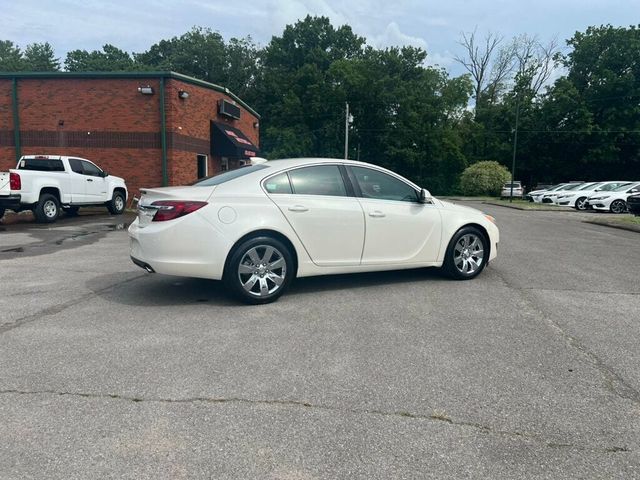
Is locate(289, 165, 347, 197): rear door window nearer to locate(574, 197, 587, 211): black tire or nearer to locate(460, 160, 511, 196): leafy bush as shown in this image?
locate(574, 197, 587, 211): black tire

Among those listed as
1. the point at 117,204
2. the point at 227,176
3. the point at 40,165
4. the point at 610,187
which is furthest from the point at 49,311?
the point at 610,187

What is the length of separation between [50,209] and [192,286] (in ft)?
32.4

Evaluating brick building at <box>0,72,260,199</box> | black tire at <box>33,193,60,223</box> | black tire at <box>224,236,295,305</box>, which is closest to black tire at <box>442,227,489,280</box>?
black tire at <box>224,236,295,305</box>

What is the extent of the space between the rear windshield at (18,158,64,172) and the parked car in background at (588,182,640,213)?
22.6m

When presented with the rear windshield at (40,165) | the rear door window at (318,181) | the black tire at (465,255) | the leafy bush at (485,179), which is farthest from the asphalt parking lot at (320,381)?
the leafy bush at (485,179)

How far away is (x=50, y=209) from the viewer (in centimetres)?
1406

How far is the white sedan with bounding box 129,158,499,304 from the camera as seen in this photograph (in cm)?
523

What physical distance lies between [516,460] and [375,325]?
7.42 feet

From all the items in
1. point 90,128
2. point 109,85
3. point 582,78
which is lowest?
point 90,128

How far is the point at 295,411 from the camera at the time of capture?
3090mm

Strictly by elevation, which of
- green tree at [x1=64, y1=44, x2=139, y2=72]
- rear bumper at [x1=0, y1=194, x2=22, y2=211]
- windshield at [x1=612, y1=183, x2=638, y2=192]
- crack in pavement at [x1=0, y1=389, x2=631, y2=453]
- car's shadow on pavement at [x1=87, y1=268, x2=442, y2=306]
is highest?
green tree at [x1=64, y1=44, x2=139, y2=72]

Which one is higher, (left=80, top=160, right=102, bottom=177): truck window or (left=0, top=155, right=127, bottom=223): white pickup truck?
(left=80, top=160, right=102, bottom=177): truck window

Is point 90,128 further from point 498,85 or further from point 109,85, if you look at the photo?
point 498,85

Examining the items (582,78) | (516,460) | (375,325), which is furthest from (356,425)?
(582,78)
